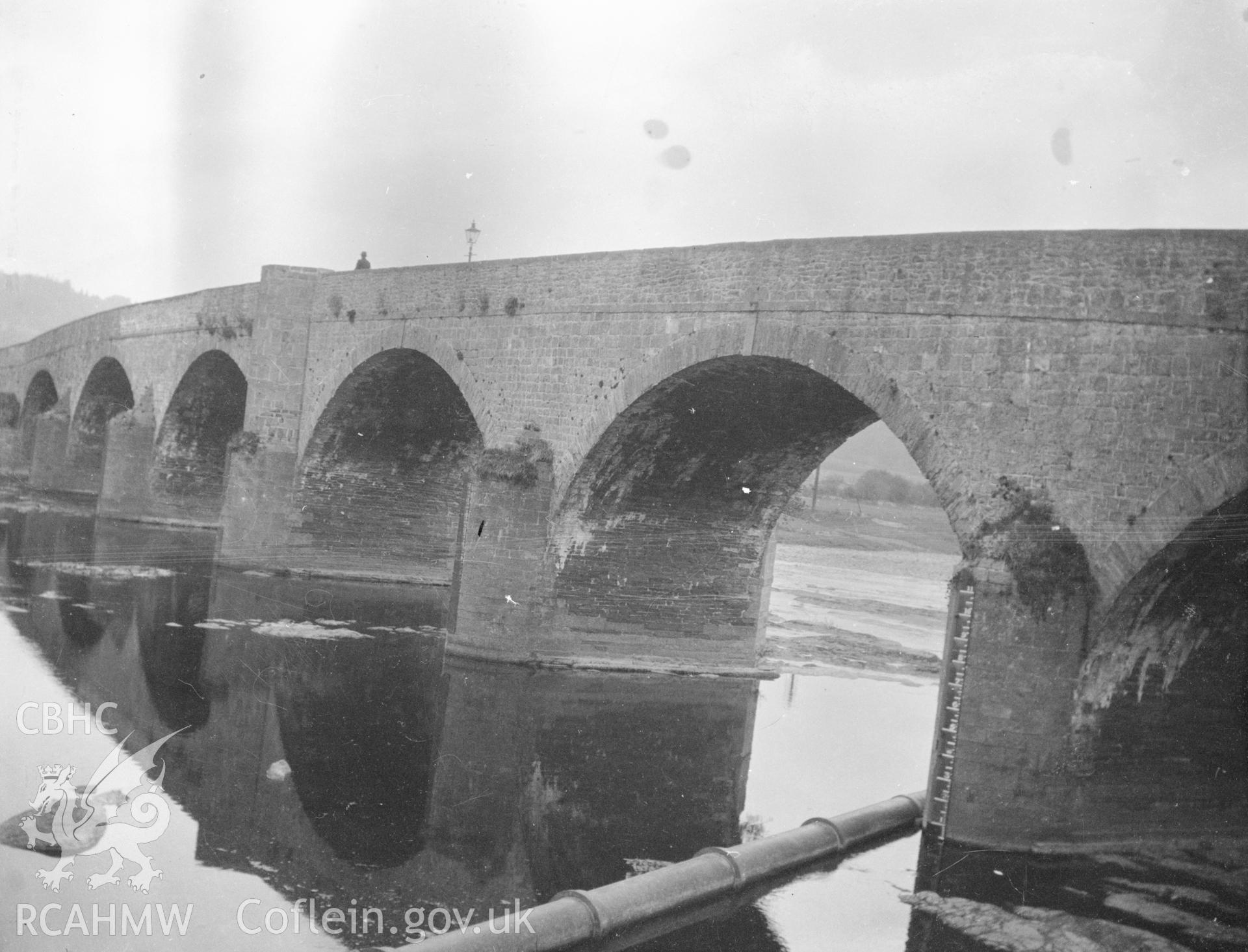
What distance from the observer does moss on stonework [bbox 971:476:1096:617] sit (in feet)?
32.4

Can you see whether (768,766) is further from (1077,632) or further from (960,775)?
(1077,632)

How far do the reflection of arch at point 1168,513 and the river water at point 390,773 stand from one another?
2.39 metres

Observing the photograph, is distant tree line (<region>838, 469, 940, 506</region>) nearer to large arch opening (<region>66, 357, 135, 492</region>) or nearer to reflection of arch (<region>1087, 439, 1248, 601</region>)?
large arch opening (<region>66, 357, 135, 492</region>)

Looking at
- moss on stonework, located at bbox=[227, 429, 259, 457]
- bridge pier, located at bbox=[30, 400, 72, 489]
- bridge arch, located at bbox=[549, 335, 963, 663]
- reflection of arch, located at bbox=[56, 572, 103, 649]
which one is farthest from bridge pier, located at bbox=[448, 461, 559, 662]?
bridge pier, located at bbox=[30, 400, 72, 489]

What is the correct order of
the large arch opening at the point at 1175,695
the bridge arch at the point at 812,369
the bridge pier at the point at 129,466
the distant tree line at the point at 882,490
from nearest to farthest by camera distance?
1. the large arch opening at the point at 1175,695
2. the bridge arch at the point at 812,369
3. the bridge pier at the point at 129,466
4. the distant tree line at the point at 882,490

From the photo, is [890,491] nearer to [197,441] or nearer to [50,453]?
[50,453]

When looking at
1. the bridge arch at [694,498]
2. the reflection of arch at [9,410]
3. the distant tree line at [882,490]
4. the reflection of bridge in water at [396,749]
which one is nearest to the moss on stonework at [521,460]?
the bridge arch at [694,498]

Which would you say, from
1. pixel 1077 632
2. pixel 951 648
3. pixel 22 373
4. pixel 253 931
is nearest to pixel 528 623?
pixel 951 648

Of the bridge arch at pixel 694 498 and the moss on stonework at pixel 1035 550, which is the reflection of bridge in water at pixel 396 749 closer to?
the bridge arch at pixel 694 498

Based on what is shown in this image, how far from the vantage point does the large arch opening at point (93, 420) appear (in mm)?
35406

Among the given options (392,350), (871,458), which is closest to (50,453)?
(392,350)

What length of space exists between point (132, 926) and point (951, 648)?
644cm

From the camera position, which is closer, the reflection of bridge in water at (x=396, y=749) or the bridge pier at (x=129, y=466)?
the reflection of bridge in water at (x=396, y=749)

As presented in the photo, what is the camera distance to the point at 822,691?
649 inches
